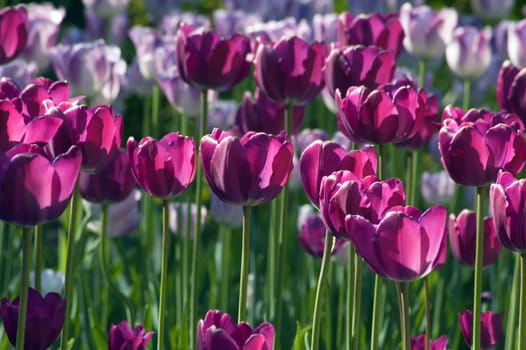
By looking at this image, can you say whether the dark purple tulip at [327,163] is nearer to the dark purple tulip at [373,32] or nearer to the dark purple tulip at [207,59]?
the dark purple tulip at [207,59]

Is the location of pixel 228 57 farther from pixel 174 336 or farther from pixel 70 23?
pixel 70 23

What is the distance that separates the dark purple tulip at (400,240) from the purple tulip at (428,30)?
1706 mm

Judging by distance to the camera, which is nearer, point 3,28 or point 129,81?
point 3,28

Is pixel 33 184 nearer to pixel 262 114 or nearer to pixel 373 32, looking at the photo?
pixel 262 114

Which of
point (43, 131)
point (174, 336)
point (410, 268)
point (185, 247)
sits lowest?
point (174, 336)

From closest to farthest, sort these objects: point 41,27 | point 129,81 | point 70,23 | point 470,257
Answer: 1. point 470,257
2. point 41,27
3. point 129,81
4. point 70,23

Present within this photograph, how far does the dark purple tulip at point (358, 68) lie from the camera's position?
7.37 feet

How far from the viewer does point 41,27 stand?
10.1ft

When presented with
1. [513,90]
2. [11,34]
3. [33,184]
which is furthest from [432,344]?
[11,34]

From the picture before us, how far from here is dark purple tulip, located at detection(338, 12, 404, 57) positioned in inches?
103

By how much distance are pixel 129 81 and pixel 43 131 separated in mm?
→ 1894

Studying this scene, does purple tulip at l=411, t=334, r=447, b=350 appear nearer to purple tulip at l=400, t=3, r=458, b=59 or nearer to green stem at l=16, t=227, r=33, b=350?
green stem at l=16, t=227, r=33, b=350

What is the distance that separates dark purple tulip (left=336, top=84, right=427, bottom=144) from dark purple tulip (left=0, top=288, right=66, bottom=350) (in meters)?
0.59

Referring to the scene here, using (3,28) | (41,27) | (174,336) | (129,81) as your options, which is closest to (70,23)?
(129,81)
